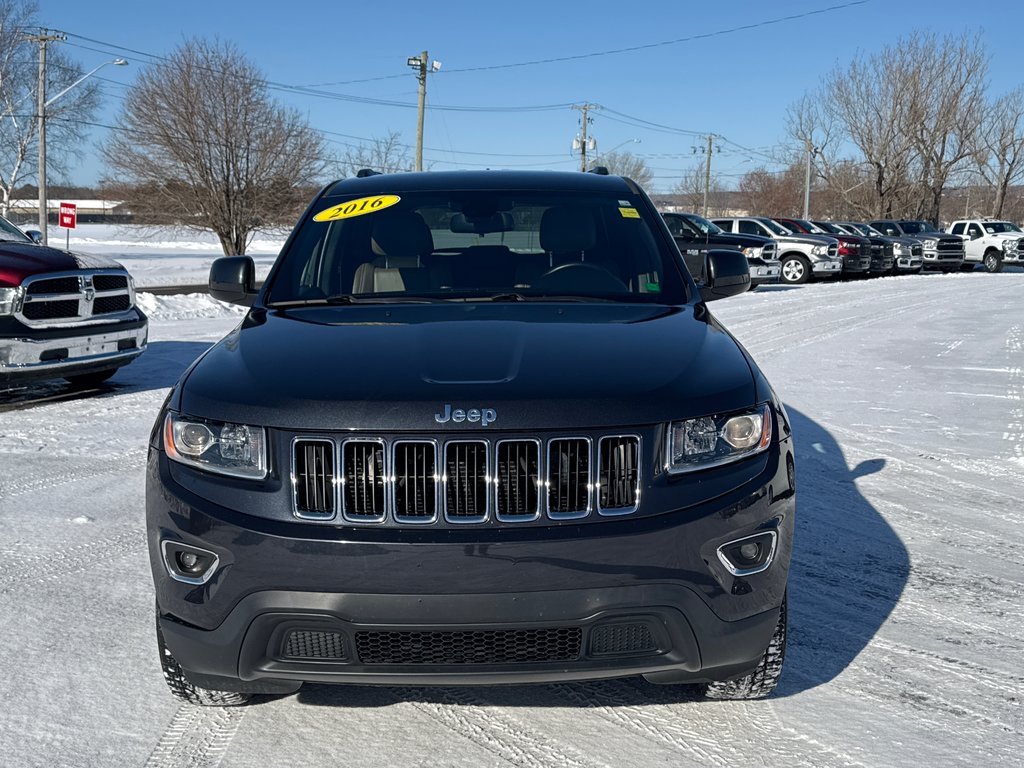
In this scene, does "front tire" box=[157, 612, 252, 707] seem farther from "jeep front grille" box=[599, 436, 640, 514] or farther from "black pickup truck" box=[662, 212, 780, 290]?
"black pickup truck" box=[662, 212, 780, 290]

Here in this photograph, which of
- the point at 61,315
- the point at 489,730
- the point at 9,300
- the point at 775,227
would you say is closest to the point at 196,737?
the point at 489,730

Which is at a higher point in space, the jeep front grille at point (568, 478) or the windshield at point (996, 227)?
the windshield at point (996, 227)

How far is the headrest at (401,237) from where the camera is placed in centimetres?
420

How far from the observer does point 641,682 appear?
3297 mm

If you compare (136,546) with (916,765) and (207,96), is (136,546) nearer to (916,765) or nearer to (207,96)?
(916,765)

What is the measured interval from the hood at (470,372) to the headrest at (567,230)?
2.57 ft

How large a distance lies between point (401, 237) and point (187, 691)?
6.54 ft

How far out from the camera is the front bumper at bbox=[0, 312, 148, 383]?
7699 millimetres

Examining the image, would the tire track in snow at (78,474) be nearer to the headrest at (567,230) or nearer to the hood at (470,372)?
the hood at (470,372)

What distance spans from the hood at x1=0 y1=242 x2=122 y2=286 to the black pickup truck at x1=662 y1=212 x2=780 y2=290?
632 inches

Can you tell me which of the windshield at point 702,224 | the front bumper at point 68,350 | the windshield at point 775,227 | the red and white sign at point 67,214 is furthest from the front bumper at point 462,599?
the red and white sign at point 67,214

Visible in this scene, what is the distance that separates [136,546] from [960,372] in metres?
8.50

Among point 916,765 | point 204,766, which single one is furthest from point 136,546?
point 916,765

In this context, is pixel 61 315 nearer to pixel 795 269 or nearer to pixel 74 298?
pixel 74 298
